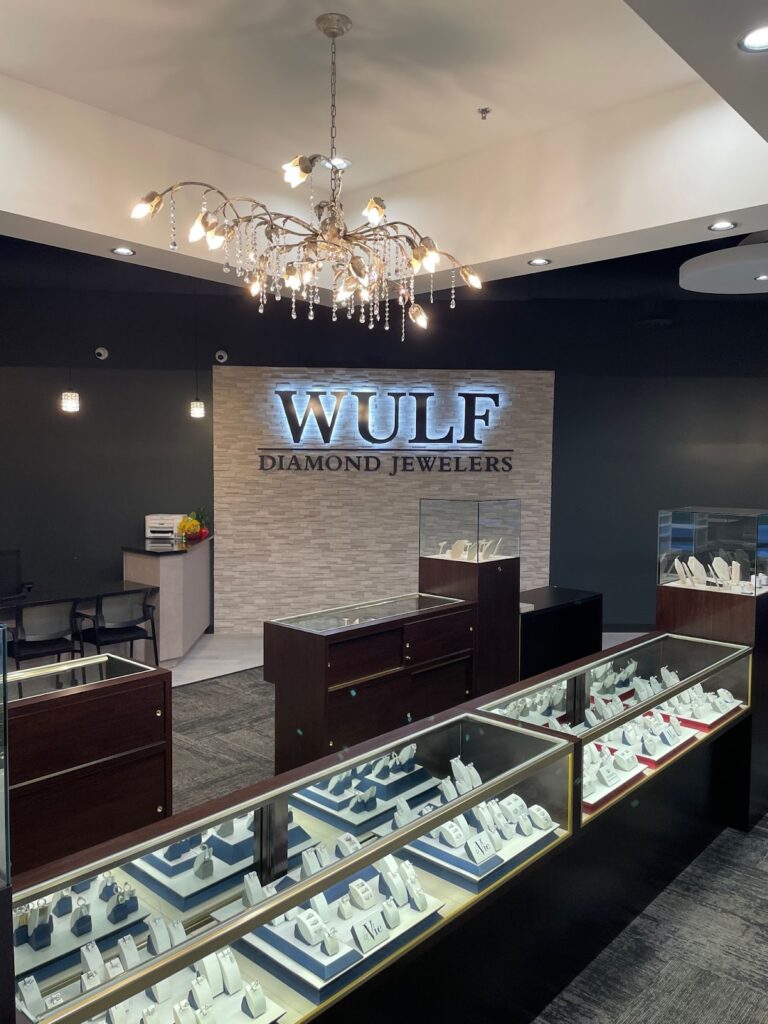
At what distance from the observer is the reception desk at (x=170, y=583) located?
6715mm

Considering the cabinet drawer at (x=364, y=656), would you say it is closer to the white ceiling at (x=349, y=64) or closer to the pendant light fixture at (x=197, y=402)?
the white ceiling at (x=349, y=64)

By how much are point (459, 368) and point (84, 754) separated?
236 inches

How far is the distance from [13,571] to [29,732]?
436cm

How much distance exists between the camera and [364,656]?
167 inches

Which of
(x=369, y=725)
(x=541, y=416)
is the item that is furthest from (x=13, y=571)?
(x=541, y=416)

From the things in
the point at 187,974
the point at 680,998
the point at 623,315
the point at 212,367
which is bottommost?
the point at 680,998

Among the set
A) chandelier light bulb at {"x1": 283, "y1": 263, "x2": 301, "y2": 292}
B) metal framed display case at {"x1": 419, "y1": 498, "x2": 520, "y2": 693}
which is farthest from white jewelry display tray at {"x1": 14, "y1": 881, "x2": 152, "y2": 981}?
metal framed display case at {"x1": 419, "y1": 498, "x2": 520, "y2": 693}

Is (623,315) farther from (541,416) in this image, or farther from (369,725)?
(369,725)

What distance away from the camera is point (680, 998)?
2514mm

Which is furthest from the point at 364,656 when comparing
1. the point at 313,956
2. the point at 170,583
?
the point at 170,583

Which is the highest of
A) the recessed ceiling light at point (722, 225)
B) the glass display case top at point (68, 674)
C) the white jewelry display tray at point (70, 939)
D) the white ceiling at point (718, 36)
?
the recessed ceiling light at point (722, 225)

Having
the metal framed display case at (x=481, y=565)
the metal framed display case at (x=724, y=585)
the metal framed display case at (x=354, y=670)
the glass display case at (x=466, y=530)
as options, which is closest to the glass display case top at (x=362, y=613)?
the metal framed display case at (x=354, y=670)

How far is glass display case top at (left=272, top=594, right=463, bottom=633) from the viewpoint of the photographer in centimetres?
420

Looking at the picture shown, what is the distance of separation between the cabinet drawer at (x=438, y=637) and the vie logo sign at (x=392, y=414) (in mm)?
3567
